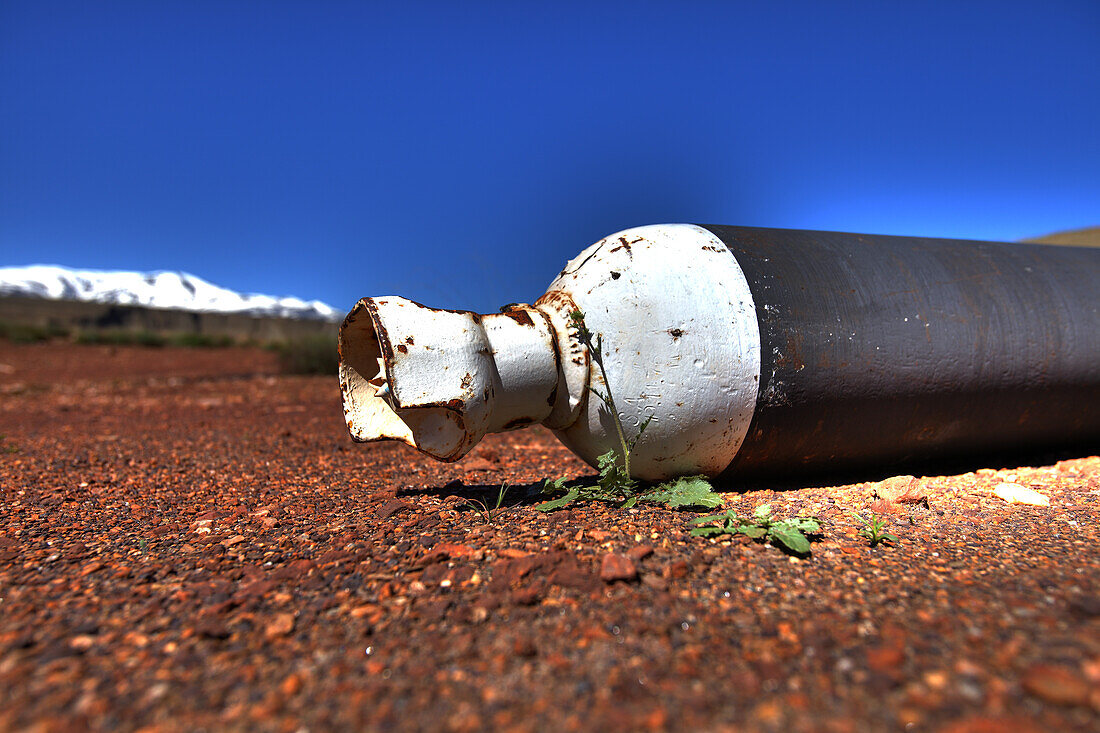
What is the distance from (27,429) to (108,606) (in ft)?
14.6

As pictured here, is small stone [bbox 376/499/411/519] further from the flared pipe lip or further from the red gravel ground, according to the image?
the flared pipe lip

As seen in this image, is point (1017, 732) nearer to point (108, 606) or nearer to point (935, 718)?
point (935, 718)

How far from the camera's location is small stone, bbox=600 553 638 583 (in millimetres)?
1658

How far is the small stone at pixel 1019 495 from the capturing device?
2525 mm

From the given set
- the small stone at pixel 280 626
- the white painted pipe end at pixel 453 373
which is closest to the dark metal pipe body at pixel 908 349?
the white painted pipe end at pixel 453 373

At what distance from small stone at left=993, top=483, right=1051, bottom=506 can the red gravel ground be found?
52 mm

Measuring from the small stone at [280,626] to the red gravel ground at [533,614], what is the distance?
1 cm

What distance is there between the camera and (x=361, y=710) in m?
1.18

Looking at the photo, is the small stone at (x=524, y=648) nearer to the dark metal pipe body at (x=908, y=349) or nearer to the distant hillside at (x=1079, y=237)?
the dark metal pipe body at (x=908, y=349)

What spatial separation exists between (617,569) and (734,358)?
1070 millimetres

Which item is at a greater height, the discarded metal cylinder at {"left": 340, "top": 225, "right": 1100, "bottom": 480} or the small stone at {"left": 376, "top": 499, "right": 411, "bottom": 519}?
the discarded metal cylinder at {"left": 340, "top": 225, "right": 1100, "bottom": 480}

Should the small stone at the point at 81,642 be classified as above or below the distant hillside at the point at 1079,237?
below

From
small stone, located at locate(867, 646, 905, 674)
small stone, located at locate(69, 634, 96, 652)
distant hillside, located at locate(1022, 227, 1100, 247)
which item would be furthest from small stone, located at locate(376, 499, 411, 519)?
distant hillside, located at locate(1022, 227, 1100, 247)

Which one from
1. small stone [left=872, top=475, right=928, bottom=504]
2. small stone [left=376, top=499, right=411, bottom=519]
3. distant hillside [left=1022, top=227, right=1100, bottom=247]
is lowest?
small stone [left=376, top=499, right=411, bottom=519]
